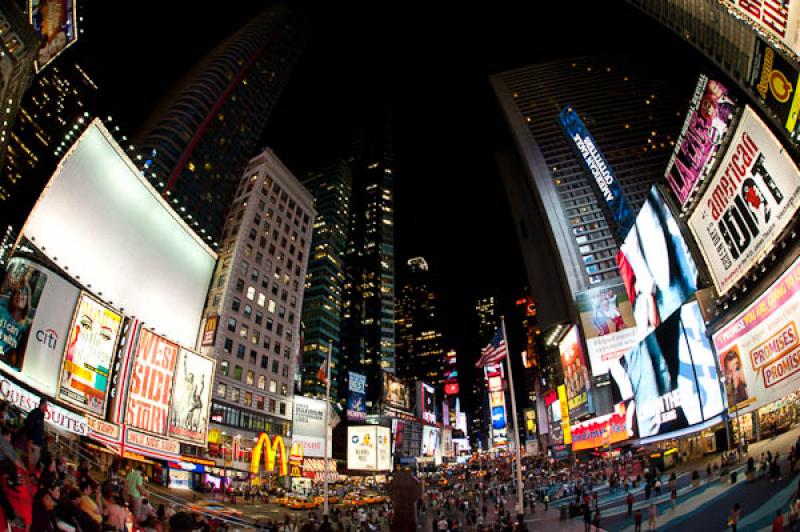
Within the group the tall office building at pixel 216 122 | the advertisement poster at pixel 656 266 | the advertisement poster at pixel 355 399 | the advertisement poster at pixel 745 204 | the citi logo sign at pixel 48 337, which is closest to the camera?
the advertisement poster at pixel 745 204

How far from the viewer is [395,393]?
11688 centimetres

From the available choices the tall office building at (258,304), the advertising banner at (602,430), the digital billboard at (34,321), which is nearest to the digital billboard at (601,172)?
the advertising banner at (602,430)

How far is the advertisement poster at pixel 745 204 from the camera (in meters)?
26.4

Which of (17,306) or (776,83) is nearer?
(776,83)

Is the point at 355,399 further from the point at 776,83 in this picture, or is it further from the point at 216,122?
the point at 776,83

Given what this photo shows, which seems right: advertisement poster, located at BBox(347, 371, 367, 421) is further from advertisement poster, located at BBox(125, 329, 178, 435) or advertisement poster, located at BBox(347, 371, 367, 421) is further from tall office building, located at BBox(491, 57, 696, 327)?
advertisement poster, located at BBox(125, 329, 178, 435)

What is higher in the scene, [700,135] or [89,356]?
[700,135]

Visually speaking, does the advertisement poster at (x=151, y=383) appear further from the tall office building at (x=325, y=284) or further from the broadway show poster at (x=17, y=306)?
the tall office building at (x=325, y=284)

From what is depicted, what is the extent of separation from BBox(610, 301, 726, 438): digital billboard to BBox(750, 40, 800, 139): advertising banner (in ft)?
55.4

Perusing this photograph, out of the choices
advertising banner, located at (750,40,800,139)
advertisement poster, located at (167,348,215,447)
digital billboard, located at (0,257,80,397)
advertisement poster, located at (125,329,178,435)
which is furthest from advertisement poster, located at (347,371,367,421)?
advertising banner, located at (750,40,800,139)

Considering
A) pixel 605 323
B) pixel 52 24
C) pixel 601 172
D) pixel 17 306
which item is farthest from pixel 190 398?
pixel 605 323

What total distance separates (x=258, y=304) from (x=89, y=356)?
3748cm

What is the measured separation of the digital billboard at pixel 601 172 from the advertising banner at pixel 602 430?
85.7 feet

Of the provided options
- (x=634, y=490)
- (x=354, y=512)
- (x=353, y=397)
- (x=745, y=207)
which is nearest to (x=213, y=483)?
(x=354, y=512)
